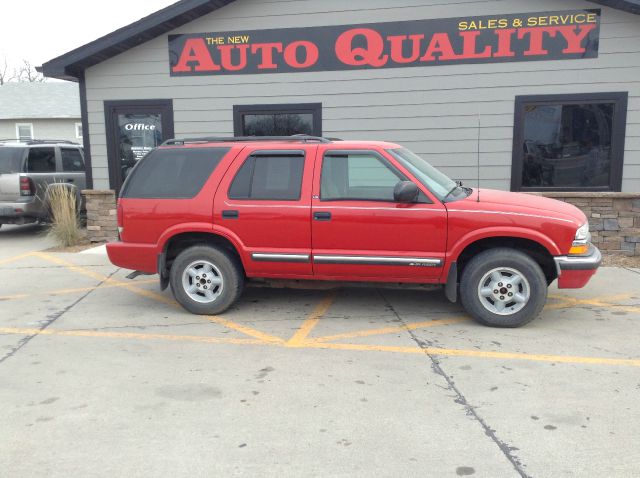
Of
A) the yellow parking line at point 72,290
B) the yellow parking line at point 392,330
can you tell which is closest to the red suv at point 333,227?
the yellow parking line at point 392,330

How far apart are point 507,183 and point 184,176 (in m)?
5.58

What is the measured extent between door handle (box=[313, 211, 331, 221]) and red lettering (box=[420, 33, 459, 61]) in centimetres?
Result: 477

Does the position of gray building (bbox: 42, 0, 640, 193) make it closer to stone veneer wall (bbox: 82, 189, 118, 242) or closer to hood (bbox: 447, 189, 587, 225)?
stone veneer wall (bbox: 82, 189, 118, 242)

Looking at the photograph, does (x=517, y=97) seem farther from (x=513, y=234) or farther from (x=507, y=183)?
(x=513, y=234)

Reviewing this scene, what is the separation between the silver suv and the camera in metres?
11.0

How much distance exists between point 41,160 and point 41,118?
19.0m

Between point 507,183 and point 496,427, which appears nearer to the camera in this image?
point 496,427

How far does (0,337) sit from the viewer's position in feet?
16.9

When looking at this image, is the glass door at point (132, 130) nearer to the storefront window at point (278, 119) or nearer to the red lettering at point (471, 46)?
the storefront window at point (278, 119)

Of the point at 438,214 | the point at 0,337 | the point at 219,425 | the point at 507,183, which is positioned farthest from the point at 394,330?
the point at 507,183

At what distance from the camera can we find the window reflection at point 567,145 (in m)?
8.59

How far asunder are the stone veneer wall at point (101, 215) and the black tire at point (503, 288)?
7171 millimetres

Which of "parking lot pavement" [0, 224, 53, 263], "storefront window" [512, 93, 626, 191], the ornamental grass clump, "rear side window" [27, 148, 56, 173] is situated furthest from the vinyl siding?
"storefront window" [512, 93, 626, 191]

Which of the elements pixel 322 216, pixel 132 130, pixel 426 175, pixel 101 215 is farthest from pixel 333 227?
pixel 101 215
